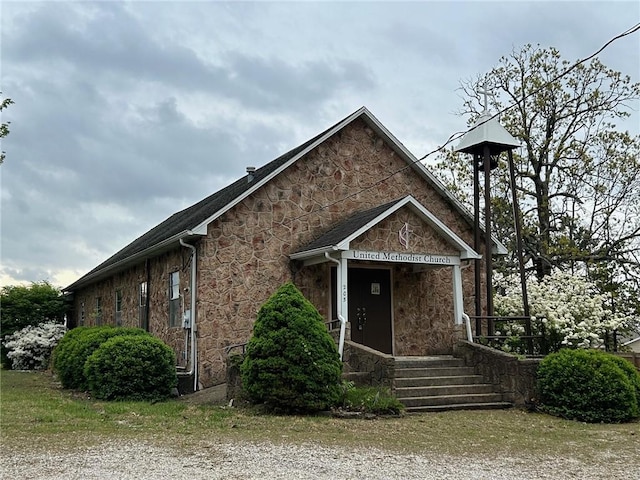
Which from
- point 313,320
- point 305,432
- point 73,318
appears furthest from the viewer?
point 73,318

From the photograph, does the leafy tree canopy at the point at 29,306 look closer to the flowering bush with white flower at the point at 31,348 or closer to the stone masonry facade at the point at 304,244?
the flowering bush with white flower at the point at 31,348

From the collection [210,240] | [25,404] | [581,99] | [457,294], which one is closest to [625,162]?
[581,99]

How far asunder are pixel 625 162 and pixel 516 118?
397cm

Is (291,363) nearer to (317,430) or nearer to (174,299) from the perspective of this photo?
(317,430)

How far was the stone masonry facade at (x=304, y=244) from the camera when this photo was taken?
1475 centimetres

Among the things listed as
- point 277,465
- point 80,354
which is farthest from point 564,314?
point 80,354

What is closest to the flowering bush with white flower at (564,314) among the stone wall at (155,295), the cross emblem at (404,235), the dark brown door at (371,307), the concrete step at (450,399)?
the dark brown door at (371,307)

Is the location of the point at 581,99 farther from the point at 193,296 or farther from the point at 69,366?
the point at 69,366

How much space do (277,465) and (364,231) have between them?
23.8 feet

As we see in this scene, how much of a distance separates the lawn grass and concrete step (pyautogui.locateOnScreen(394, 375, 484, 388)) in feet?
3.72

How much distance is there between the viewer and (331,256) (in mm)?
14305

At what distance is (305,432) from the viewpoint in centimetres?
963

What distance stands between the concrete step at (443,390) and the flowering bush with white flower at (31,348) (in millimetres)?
19038

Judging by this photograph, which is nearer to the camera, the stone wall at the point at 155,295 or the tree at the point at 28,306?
the stone wall at the point at 155,295
